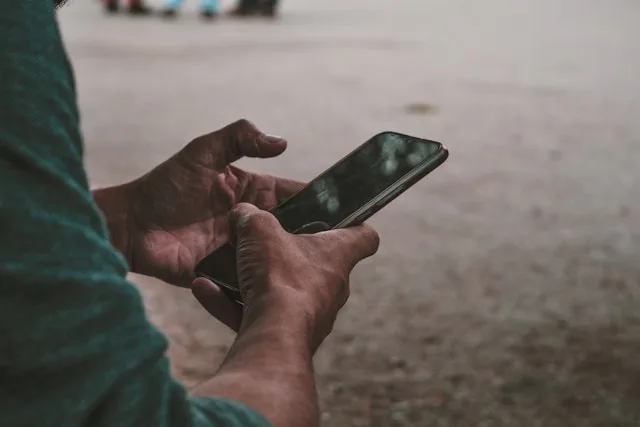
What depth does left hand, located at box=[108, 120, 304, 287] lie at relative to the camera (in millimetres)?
720

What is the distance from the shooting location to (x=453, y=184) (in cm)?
148

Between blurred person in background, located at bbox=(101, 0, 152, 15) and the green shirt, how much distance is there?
12.8 feet

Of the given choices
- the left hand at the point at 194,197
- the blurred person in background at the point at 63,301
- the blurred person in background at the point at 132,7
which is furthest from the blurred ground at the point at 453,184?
the blurred person in background at the point at 132,7

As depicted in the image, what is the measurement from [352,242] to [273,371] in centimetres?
15

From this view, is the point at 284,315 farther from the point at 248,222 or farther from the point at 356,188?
the point at 356,188

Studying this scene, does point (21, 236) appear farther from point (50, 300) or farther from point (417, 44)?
point (417, 44)

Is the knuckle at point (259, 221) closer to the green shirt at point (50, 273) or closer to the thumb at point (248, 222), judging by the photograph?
the thumb at point (248, 222)

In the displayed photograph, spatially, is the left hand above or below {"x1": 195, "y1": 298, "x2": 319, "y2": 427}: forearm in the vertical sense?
below

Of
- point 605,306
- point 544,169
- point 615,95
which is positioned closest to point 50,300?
point 605,306

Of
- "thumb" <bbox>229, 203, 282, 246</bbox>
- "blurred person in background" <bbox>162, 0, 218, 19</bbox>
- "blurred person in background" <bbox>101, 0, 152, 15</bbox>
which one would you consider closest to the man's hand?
"thumb" <bbox>229, 203, 282, 246</bbox>

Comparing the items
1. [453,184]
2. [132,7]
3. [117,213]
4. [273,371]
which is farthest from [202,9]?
[273,371]

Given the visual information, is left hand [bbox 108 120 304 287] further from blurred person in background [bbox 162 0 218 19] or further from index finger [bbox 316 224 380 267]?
blurred person in background [bbox 162 0 218 19]

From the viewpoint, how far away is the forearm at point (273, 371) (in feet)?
1.40

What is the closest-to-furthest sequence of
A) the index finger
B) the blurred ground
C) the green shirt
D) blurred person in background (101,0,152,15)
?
the green shirt
the index finger
the blurred ground
blurred person in background (101,0,152,15)
